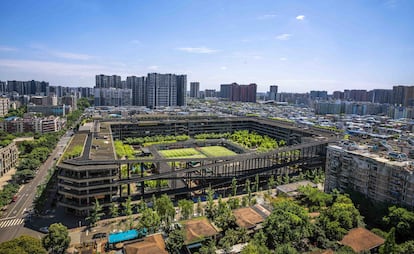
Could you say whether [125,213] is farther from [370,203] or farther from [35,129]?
[35,129]

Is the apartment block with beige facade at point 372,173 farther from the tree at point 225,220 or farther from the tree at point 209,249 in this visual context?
the tree at point 209,249

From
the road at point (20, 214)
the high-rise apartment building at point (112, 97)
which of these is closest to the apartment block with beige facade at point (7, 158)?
the road at point (20, 214)

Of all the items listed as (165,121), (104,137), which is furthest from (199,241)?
(165,121)

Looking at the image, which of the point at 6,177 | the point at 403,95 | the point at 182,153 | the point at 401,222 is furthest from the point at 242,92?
the point at 401,222

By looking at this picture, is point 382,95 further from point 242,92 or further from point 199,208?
point 199,208

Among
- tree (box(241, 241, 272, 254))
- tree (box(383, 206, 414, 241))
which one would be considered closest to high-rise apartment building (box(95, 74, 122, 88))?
tree (box(241, 241, 272, 254))

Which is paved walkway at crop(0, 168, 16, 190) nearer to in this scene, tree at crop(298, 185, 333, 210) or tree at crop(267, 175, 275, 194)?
tree at crop(267, 175, 275, 194)
